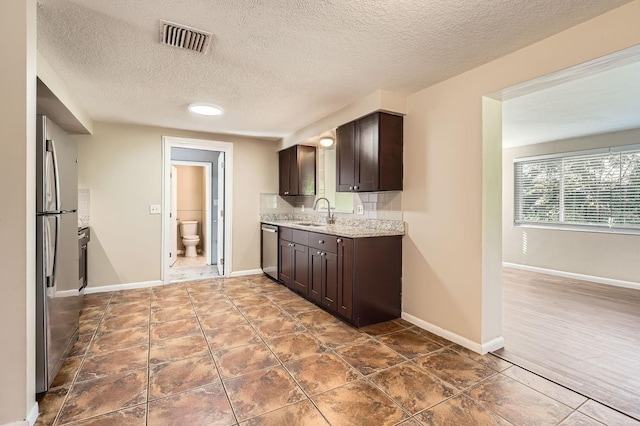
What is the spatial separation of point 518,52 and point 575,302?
3.14 m

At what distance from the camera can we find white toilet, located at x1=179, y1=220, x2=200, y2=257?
267 inches

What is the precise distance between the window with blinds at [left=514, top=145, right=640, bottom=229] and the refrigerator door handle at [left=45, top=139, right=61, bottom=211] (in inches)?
256

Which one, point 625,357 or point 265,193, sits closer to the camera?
point 625,357

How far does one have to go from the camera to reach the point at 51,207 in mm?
1914

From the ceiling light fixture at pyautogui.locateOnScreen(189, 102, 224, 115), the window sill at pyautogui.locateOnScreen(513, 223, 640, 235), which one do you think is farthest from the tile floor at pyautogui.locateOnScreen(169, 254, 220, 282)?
the window sill at pyautogui.locateOnScreen(513, 223, 640, 235)

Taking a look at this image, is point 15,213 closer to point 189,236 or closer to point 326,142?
point 326,142

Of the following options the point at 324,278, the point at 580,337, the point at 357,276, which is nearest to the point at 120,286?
the point at 324,278

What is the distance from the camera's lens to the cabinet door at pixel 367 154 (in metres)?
3.00

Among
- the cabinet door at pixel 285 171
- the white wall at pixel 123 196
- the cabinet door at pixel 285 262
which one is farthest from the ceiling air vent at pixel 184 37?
the cabinet door at pixel 285 171

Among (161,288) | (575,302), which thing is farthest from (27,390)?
(575,302)

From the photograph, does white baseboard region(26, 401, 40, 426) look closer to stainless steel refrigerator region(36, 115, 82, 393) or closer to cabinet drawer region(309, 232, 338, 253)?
stainless steel refrigerator region(36, 115, 82, 393)

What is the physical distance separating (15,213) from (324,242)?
237cm

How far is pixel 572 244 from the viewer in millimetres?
4840

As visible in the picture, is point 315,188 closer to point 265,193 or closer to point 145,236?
point 265,193
